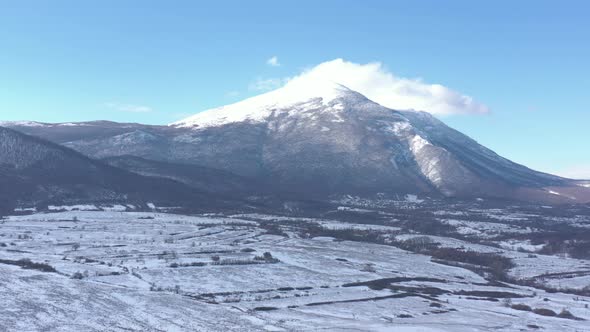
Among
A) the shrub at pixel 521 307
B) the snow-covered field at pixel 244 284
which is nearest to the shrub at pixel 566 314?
the snow-covered field at pixel 244 284

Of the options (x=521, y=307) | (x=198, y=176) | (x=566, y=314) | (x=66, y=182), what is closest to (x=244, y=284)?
(x=521, y=307)

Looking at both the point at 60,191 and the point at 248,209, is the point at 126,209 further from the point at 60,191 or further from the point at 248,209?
the point at 248,209

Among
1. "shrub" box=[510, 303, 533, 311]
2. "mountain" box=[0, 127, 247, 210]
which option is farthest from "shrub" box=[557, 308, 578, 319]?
"mountain" box=[0, 127, 247, 210]

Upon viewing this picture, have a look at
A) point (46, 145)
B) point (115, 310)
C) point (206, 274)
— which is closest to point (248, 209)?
point (46, 145)

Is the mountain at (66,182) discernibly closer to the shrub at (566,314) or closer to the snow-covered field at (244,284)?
the snow-covered field at (244,284)

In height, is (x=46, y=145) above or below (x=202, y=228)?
above

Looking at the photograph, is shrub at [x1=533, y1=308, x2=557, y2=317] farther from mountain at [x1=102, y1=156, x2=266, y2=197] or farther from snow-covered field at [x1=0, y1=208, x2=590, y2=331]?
mountain at [x1=102, y1=156, x2=266, y2=197]

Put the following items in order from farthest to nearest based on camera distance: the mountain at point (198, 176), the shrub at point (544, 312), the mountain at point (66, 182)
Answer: the mountain at point (198, 176) → the mountain at point (66, 182) → the shrub at point (544, 312)

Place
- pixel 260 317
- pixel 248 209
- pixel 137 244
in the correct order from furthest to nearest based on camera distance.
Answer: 1. pixel 248 209
2. pixel 137 244
3. pixel 260 317
